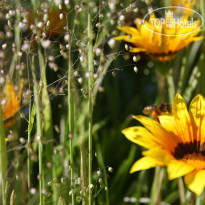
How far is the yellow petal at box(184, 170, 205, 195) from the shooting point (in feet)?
1.64

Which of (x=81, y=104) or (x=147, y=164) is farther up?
(x=81, y=104)

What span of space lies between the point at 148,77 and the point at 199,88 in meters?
0.50

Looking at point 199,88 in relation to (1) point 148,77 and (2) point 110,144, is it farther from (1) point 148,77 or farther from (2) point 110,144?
(1) point 148,77

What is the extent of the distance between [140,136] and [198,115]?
0.15m

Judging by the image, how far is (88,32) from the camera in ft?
1.74

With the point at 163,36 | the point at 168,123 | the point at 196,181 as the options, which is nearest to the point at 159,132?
the point at 168,123

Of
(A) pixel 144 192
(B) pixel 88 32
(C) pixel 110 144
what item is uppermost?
(B) pixel 88 32

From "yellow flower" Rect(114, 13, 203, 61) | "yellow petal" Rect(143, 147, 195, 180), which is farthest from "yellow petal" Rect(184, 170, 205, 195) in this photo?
"yellow flower" Rect(114, 13, 203, 61)

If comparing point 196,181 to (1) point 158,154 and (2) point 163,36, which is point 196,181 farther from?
(2) point 163,36

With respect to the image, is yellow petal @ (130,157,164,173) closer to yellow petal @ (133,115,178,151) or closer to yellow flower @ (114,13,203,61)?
yellow petal @ (133,115,178,151)

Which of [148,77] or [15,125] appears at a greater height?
Answer: [148,77]

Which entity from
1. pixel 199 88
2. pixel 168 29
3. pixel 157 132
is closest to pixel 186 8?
pixel 168 29

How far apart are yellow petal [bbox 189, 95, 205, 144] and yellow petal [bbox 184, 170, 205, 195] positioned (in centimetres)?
16

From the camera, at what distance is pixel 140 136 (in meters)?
0.60
